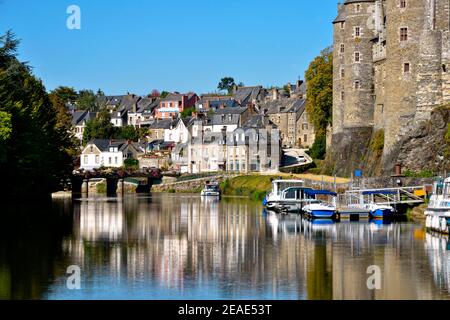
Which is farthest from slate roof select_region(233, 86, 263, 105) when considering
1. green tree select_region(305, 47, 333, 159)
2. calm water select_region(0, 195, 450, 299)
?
calm water select_region(0, 195, 450, 299)

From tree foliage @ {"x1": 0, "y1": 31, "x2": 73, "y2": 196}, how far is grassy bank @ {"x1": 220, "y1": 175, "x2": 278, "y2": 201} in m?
16.7

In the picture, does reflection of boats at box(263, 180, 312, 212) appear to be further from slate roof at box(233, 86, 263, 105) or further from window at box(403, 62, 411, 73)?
slate roof at box(233, 86, 263, 105)

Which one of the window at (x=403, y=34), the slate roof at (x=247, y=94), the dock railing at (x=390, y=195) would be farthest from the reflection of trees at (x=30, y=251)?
the slate roof at (x=247, y=94)

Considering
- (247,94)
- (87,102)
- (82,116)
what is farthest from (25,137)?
(87,102)

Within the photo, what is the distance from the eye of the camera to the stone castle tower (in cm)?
6084

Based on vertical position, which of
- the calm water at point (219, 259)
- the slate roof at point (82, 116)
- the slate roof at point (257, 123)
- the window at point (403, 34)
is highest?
the slate roof at point (82, 116)

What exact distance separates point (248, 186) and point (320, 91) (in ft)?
36.3

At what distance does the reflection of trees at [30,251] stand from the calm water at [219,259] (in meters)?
0.04

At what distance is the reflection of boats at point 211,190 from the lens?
90.6 meters

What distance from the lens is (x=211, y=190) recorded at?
300ft

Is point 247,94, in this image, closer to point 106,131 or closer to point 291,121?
point 106,131

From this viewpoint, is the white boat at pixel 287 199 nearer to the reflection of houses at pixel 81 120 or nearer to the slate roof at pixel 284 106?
the slate roof at pixel 284 106
